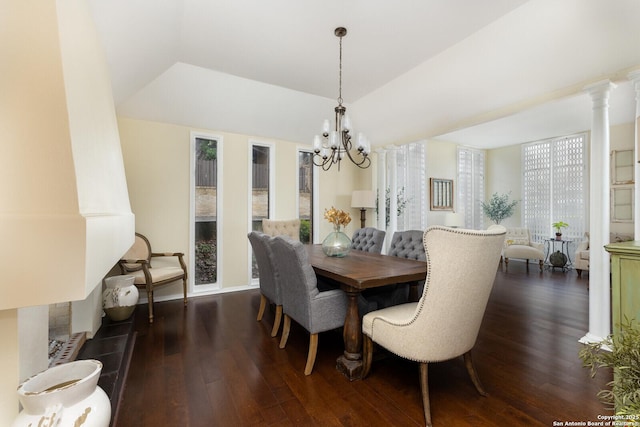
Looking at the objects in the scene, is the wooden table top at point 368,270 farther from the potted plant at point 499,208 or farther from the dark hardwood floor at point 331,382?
the potted plant at point 499,208

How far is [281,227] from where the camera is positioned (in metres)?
4.32

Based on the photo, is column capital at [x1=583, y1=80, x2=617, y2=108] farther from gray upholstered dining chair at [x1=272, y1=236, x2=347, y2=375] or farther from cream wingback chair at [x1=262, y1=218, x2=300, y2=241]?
cream wingback chair at [x1=262, y1=218, x2=300, y2=241]

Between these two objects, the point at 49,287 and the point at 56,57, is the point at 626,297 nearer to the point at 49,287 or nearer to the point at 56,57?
the point at 49,287

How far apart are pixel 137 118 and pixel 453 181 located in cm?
648

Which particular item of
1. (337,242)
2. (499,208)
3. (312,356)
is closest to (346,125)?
(337,242)

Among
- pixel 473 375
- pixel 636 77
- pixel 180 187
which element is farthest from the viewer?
pixel 180 187

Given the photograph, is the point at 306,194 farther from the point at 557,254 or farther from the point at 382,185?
the point at 557,254

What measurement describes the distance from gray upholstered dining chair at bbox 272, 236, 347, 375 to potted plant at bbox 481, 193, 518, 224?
251 inches

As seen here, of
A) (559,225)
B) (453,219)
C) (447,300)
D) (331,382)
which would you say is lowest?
(331,382)

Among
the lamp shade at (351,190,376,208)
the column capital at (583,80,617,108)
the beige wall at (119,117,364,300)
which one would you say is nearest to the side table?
the lamp shade at (351,190,376,208)

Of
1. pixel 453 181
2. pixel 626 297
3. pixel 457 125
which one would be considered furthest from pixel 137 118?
pixel 453 181

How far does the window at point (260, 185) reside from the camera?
180 inches

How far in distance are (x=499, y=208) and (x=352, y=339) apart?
21.4ft

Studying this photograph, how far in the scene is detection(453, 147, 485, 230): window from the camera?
272 inches
